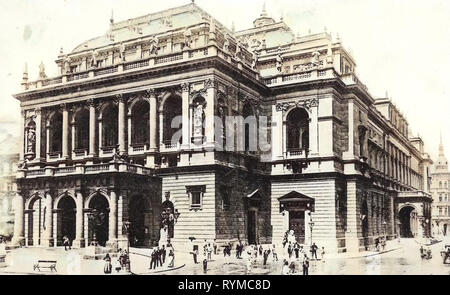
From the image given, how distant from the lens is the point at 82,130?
49.2 m

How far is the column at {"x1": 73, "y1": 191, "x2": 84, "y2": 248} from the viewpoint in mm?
40416

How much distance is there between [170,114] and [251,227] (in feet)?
36.0

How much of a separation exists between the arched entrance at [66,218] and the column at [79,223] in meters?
1.75

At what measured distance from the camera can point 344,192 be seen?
4850cm

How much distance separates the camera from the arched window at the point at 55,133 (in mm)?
49656

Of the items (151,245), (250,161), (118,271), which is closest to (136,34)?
(250,161)

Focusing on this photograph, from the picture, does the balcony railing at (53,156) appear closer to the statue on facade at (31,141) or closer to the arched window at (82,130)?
the statue on facade at (31,141)

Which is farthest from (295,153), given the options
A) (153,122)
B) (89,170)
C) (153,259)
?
(153,259)

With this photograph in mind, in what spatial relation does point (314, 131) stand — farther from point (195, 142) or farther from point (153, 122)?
point (153, 122)

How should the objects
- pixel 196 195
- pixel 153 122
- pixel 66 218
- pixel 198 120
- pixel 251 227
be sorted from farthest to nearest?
1. pixel 251 227
2. pixel 153 122
3. pixel 66 218
4. pixel 198 120
5. pixel 196 195

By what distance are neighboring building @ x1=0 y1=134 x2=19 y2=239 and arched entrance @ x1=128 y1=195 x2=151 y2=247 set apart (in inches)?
399

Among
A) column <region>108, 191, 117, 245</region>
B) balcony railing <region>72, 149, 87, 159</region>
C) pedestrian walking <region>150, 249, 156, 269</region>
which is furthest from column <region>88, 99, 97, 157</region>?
pedestrian walking <region>150, 249, 156, 269</region>

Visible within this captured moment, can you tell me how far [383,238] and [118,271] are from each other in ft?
114

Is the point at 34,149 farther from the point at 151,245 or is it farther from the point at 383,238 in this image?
the point at 383,238
